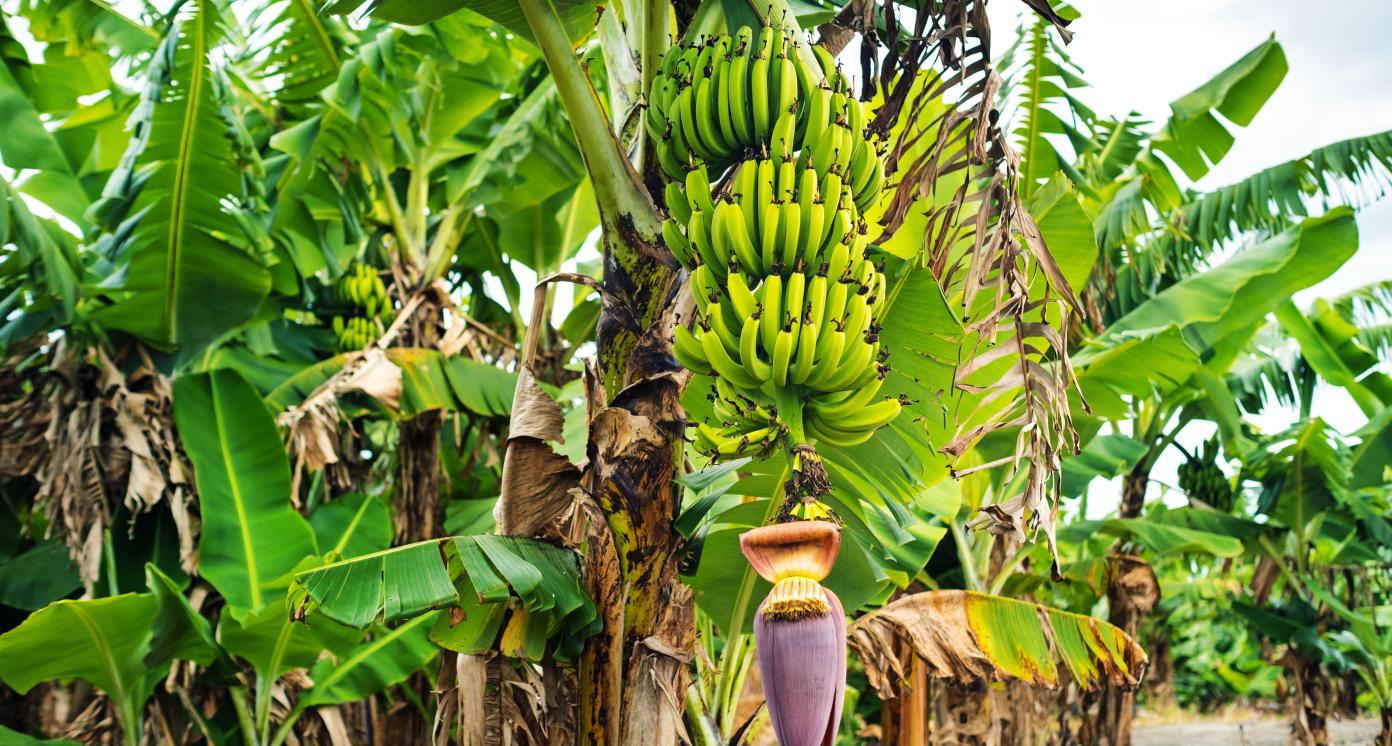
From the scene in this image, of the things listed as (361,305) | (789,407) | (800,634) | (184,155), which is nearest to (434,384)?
(361,305)

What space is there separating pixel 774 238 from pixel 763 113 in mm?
254

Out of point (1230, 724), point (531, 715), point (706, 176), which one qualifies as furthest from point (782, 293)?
point (1230, 724)

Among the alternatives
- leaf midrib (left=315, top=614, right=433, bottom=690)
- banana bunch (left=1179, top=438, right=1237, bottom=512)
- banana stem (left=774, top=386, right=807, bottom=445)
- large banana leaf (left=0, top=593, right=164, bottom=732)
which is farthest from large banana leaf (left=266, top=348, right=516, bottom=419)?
banana bunch (left=1179, top=438, right=1237, bottom=512)

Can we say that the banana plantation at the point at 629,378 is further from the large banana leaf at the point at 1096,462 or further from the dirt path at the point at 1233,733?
the dirt path at the point at 1233,733

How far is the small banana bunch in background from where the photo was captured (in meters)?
3.81

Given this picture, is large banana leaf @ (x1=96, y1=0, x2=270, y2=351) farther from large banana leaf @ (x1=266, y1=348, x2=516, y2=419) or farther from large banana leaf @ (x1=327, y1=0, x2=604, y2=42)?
large banana leaf @ (x1=327, y1=0, x2=604, y2=42)

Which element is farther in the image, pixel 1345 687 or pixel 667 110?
pixel 1345 687

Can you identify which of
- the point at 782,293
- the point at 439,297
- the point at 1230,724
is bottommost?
the point at 1230,724

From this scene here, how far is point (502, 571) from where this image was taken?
5.03ft

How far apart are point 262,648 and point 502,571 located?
1.53 metres

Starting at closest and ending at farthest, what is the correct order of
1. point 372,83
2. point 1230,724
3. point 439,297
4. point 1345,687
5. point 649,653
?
point 649,653, point 372,83, point 439,297, point 1345,687, point 1230,724

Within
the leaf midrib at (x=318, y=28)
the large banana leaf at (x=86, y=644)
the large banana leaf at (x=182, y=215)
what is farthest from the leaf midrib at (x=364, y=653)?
the leaf midrib at (x=318, y=28)

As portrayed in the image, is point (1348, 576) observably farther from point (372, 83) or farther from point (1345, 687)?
point (372, 83)

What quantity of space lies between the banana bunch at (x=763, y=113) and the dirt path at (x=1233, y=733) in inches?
286
